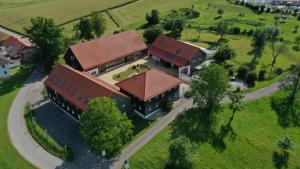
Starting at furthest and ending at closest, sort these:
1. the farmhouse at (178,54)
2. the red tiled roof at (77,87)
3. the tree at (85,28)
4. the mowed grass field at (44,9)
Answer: the mowed grass field at (44,9), the tree at (85,28), the farmhouse at (178,54), the red tiled roof at (77,87)

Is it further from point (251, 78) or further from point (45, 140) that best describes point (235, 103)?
point (45, 140)

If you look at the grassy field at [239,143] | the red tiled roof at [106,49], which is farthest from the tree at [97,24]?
the grassy field at [239,143]

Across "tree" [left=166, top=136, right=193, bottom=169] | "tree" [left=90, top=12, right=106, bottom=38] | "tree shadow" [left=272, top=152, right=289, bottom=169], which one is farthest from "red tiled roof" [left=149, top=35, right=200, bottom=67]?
"tree" [left=166, top=136, right=193, bottom=169]

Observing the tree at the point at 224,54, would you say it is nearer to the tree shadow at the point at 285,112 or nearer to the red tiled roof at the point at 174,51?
the red tiled roof at the point at 174,51

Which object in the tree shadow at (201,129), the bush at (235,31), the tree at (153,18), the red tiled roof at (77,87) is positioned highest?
the tree at (153,18)

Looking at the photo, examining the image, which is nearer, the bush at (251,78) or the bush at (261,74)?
the bush at (251,78)

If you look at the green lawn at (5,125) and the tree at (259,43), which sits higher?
the tree at (259,43)

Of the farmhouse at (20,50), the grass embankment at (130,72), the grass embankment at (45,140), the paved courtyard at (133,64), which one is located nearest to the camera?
the grass embankment at (45,140)
